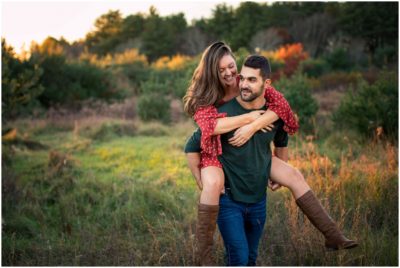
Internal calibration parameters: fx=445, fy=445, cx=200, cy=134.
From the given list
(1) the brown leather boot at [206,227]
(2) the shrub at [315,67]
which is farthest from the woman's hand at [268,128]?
(2) the shrub at [315,67]

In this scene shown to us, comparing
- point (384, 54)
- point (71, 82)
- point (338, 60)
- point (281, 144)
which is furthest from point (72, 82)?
point (384, 54)

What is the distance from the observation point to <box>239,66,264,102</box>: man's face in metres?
3.00

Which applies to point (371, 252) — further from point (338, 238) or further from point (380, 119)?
point (380, 119)

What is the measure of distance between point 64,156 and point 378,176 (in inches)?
242

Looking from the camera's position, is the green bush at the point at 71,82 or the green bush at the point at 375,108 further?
the green bush at the point at 71,82

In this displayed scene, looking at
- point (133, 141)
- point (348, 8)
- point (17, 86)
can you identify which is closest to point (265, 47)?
point (348, 8)

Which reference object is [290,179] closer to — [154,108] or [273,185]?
[273,185]

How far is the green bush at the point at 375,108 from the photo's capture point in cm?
963

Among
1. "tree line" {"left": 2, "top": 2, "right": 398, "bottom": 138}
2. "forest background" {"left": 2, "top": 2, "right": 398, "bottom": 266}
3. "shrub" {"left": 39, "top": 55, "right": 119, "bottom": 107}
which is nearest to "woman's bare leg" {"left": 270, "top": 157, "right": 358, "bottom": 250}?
"forest background" {"left": 2, "top": 2, "right": 398, "bottom": 266}

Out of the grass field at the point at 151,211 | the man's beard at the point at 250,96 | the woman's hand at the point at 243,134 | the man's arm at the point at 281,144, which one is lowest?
the grass field at the point at 151,211

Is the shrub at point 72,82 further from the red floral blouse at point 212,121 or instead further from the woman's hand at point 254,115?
the woman's hand at point 254,115

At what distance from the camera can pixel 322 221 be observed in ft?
10.7

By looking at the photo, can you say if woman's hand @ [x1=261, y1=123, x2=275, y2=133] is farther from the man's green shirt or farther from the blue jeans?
the blue jeans

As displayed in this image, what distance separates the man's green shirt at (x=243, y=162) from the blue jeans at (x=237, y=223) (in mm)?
63
